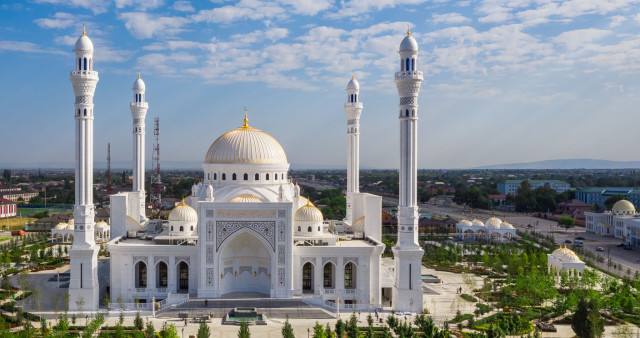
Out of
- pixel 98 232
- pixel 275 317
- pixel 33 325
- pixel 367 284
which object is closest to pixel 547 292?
pixel 367 284

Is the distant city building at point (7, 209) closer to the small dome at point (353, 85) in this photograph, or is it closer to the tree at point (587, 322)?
the small dome at point (353, 85)

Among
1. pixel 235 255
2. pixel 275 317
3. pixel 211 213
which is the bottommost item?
pixel 275 317

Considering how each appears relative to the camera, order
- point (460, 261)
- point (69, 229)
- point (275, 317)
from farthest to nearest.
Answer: point (69, 229) → point (460, 261) → point (275, 317)

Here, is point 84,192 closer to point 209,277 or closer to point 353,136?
point 209,277

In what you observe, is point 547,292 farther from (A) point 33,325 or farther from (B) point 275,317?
(A) point 33,325

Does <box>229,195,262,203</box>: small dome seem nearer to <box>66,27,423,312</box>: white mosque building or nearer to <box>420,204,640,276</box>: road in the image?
<box>66,27,423,312</box>: white mosque building

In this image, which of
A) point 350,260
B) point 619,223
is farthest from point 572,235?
point 350,260

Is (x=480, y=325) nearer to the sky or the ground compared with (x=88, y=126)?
nearer to the ground
